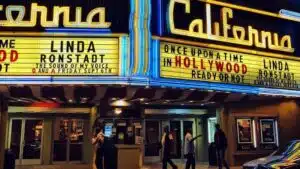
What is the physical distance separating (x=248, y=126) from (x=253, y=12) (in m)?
5.25

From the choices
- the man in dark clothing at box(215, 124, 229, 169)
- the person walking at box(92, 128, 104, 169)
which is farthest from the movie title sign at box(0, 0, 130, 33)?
the man in dark clothing at box(215, 124, 229, 169)

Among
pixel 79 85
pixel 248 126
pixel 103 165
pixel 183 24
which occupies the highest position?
pixel 183 24

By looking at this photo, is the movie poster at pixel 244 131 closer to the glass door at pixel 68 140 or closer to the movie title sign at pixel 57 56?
the glass door at pixel 68 140

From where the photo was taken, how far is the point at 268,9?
1472 cm

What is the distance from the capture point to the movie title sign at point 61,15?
34.8ft

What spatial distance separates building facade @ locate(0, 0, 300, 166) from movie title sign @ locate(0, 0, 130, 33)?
0.03 metres

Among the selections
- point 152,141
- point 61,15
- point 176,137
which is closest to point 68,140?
point 152,141

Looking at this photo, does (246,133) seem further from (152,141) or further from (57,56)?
(57,56)

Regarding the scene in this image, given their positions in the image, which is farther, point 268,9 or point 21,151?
point 21,151

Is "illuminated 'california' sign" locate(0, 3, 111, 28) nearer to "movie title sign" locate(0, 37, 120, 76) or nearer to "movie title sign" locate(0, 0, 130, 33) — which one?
"movie title sign" locate(0, 0, 130, 33)

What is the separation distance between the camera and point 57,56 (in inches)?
411

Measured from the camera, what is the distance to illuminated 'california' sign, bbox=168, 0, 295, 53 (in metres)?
11.7

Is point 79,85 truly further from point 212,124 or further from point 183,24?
point 212,124

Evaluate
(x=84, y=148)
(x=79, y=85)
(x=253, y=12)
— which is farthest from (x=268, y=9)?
(x=84, y=148)
